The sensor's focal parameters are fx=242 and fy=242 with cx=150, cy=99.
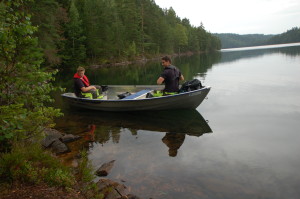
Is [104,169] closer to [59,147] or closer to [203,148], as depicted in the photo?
[59,147]

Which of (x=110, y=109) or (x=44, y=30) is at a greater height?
(x=44, y=30)

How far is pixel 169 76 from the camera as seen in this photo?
9.48 metres

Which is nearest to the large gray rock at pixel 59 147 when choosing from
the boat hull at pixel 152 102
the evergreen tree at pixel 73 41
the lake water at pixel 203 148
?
the lake water at pixel 203 148

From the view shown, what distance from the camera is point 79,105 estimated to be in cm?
1111

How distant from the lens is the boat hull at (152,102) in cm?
964

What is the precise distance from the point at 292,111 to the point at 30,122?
9977 mm

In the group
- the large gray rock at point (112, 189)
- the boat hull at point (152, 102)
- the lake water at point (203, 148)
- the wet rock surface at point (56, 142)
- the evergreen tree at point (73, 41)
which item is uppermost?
the evergreen tree at point (73, 41)

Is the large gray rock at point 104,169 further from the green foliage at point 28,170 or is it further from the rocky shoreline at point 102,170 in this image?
the green foliage at point 28,170

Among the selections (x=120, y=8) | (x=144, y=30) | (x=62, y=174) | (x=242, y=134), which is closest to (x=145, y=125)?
(x=242, y=134)

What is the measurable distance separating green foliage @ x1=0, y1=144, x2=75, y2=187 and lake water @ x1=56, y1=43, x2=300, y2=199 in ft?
4.92

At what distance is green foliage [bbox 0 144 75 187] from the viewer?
3.55m

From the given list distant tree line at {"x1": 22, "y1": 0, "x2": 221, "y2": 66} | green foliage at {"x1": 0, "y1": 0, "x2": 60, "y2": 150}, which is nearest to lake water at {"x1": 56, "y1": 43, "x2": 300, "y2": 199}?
green foliage at {"x1": 0, "y1": 0, "x2": 60, "y2": 150}

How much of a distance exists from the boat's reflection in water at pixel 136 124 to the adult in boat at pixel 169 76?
104 cm

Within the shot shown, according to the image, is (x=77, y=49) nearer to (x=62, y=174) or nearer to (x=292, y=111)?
(x=292, y=111)
